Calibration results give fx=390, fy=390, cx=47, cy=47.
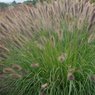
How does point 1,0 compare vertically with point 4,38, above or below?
above

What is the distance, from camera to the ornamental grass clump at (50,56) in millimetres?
4223

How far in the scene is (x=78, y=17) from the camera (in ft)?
16.0

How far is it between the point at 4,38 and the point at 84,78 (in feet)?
3.91

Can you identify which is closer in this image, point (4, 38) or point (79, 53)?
point (79, 53)

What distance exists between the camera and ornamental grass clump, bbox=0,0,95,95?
4.22 meters

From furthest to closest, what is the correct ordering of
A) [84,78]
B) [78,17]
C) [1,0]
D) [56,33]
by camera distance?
[1,0] → [78,17] → [56,33] → [84,78]

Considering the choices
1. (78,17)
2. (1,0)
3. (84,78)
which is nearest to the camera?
(84,78)

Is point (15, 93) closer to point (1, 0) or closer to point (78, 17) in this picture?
point (78, 17)

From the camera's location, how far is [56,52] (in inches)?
173

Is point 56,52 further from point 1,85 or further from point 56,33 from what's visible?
point 1,85

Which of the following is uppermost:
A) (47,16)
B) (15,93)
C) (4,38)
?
(47,16)

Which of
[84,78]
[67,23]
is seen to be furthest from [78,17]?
[84,78]

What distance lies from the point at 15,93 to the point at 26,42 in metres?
0.62

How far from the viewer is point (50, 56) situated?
4.39 meters
